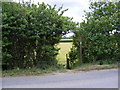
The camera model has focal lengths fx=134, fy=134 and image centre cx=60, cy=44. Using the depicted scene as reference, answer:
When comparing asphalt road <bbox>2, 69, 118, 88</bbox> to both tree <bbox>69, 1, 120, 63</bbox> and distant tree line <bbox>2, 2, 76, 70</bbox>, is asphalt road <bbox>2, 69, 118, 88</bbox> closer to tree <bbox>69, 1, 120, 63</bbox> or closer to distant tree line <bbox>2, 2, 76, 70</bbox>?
distant tree line <bbox>2, 2, 76, 70</bbox>

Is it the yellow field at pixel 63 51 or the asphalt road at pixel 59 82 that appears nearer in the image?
the asphalt road at pixel 59 82

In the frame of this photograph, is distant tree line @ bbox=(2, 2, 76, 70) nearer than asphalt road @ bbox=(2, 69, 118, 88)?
Answer: No

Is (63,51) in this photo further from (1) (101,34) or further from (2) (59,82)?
(2) (59,82)

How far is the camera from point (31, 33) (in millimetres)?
6121

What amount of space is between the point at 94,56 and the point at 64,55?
180cm

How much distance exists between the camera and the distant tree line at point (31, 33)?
228 inches

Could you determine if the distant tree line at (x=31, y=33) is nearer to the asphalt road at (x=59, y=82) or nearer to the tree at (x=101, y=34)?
the tree at (x=101, y=34)

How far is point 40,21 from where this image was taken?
241 inches

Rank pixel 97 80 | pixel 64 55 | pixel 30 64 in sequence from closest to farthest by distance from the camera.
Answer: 1. pixel 97 80
2. pixel 30 64
3. pixel 64 55

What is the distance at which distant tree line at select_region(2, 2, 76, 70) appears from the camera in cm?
579

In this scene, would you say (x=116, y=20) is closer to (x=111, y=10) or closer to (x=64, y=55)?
(x=111, y=10)

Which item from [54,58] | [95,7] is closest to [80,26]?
[95,7]

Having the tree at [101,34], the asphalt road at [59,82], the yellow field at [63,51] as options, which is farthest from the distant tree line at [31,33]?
the asphalt road at [59,82]

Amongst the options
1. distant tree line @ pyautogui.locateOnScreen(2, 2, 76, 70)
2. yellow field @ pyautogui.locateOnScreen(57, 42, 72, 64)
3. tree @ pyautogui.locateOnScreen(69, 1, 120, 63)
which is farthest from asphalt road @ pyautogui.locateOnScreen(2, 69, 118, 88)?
tree @ pyautogui.locateOnScreen(69, 1, 120, 63)
